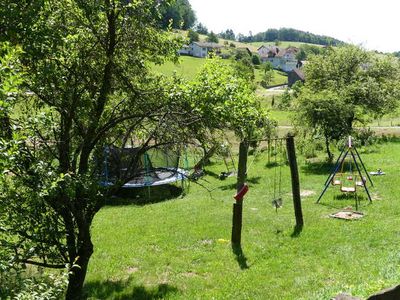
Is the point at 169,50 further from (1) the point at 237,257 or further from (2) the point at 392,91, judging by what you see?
(2) the point at 392,91

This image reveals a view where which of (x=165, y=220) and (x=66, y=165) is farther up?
(x=66, y=165)

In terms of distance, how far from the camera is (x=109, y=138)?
9844mm

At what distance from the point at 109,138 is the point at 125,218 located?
364 inches

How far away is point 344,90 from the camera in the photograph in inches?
1057

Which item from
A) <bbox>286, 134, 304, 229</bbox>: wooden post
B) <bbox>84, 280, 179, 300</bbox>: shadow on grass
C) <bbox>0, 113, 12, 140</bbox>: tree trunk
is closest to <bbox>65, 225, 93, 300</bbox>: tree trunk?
<bbox>84, 280, 179, 300</bbox>: shadow on grass

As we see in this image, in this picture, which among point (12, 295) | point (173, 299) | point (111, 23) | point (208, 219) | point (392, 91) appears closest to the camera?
point (12, 295)

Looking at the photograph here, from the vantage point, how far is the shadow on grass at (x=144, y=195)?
2281cm

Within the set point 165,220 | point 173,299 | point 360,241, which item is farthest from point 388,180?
point 173,299

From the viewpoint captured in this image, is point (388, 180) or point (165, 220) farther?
point (388, 180)

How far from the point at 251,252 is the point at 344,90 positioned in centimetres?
1779

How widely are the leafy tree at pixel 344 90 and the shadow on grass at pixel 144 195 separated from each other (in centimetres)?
870

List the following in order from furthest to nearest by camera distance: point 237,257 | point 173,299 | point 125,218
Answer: point 125,218
point 237,257
point 173,299

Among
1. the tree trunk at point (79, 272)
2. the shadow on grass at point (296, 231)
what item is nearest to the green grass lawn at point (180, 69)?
the tree trunk at point (79, 272)

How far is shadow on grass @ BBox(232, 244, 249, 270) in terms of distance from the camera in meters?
11.2
